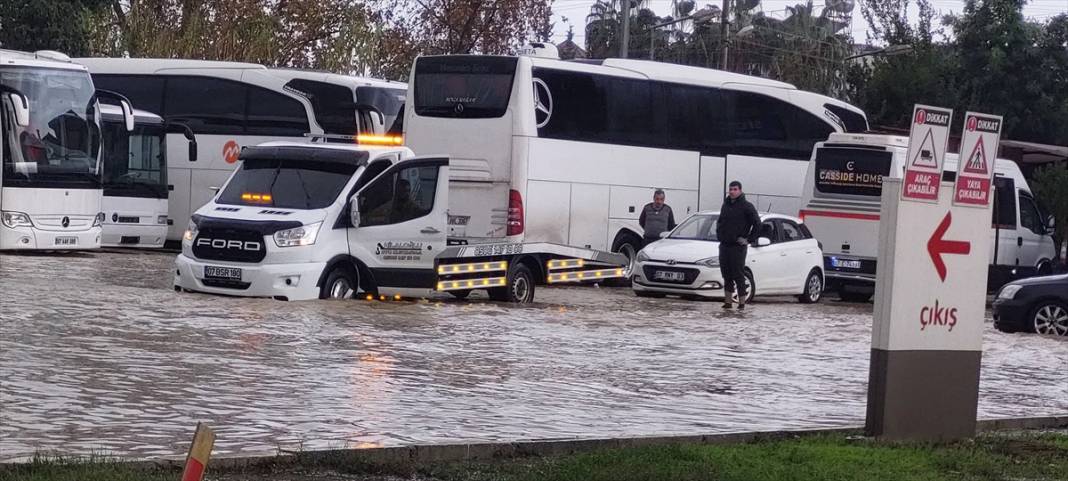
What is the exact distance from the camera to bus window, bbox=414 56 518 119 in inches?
1088

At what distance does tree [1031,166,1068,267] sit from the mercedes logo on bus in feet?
46.9

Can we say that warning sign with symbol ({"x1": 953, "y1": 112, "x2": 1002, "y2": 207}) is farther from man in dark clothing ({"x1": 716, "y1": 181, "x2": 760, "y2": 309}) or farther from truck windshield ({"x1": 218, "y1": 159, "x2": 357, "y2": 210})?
man in dark clothing ({"x1": 716, "y1": 181, "x2": 760, "y2": 309})

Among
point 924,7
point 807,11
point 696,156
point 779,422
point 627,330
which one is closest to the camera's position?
point 779,422

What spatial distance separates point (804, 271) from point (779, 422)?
1732 centimetres

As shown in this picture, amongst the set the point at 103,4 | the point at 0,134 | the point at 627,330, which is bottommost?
the point at 627,330

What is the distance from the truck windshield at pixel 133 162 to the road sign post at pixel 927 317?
24488 millimetres

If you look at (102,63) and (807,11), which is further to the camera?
(807,11)

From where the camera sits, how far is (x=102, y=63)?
1435 inches

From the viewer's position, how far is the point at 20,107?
28312 millimetres

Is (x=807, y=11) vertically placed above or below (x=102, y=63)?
above

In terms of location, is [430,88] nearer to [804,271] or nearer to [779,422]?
[804,271]

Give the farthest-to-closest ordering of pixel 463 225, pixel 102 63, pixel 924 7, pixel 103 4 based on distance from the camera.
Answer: pixel 924 7
pixel 103 4
pixel 102 63
pixel 463 225

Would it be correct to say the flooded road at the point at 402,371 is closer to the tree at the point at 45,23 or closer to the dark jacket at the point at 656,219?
the dark jacket at the point at 656,219

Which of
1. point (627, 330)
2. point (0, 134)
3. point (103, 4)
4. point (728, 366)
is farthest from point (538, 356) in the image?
point (103, 4)
